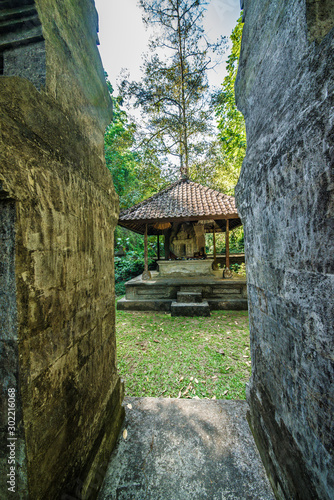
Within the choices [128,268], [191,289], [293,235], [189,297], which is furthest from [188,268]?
[293,235]

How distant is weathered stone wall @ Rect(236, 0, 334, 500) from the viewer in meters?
0.90

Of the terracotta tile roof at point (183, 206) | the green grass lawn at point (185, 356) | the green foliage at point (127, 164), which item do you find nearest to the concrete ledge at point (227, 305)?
the green grass lawn at point (185, 356)


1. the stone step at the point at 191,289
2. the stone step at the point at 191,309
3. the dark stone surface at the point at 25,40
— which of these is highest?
the dark stone surface at the point at 25,40

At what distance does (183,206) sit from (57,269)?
22.0ft

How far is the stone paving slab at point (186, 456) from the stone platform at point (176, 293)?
435 cm

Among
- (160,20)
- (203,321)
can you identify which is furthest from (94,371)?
(160,20)

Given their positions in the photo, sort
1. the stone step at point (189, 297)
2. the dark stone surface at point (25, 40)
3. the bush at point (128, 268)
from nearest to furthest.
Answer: the dark stone surface at point (25, 40) < the stone step at point (189, 297) < the bush at point (128, 268)

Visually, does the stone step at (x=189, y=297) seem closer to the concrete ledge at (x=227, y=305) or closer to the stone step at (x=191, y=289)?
the stone step at (x=191, y=289)

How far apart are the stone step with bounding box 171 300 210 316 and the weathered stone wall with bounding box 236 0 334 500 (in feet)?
13.6

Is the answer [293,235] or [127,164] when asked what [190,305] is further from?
[127,164]

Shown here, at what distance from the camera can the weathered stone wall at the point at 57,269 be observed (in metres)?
0.85

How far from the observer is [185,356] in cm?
369

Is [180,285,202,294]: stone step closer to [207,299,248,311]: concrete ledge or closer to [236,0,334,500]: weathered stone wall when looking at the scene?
[207,299,248,311]: concrete ledge

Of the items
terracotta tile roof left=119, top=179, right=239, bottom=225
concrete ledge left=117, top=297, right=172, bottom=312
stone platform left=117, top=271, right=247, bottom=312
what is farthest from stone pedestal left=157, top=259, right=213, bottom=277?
terracotta tile roof left=119, top=179, right=239, bottom=225
